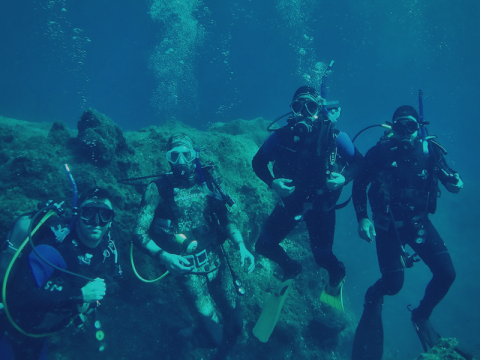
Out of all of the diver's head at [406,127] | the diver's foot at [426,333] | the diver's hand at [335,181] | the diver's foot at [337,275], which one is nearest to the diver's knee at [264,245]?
the diver's foot at [337,275]

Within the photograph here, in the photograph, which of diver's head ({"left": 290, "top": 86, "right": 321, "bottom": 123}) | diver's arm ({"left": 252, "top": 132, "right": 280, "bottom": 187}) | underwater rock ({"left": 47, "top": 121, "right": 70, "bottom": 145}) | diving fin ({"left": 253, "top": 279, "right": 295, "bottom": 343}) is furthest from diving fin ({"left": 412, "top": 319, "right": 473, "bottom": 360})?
underwater rock ({"left": 47, "top": 121, "right": 70, "bottom": 145})

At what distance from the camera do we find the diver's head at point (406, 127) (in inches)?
142

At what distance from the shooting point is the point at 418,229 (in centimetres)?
364

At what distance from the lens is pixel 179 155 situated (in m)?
3.52

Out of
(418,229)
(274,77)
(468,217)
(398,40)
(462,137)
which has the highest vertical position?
(462,137)

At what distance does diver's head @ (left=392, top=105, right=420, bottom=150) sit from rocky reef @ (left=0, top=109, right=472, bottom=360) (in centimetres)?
308

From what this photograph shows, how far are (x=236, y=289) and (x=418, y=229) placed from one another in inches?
110

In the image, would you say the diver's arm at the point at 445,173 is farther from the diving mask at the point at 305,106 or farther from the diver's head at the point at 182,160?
the diver's head at the point at 182,160

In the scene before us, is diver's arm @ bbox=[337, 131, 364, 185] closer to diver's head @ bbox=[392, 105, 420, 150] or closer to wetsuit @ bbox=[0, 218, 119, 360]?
diver's head @ bbox=[392, 105, 420, 150]

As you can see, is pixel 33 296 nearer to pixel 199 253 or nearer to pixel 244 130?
pixel 199 253

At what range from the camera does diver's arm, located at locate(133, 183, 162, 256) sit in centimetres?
308

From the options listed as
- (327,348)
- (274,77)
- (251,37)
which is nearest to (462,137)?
(274,77)

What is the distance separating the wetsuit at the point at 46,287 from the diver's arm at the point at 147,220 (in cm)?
47

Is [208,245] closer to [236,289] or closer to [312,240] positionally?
[236,289]
